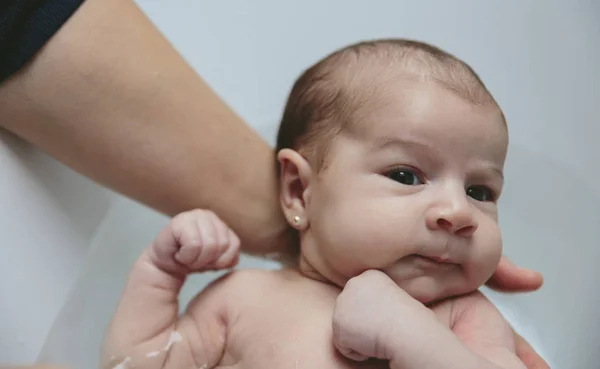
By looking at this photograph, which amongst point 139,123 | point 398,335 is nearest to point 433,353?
point 398,335

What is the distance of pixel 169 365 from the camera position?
0.75 m

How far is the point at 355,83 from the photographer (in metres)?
0.75

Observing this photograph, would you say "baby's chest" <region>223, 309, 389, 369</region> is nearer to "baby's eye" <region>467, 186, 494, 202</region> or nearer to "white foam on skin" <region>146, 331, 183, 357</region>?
"white foam on skin" <region>146, 331, 183, 357</region>

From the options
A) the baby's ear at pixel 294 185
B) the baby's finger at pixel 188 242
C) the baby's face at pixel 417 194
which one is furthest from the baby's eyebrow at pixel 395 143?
the baby's finger at pixel 188 242

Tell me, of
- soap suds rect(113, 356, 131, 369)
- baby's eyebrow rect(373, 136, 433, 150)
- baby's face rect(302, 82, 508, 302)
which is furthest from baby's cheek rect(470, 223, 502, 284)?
soap suds rect(113, 356, 131, 369)

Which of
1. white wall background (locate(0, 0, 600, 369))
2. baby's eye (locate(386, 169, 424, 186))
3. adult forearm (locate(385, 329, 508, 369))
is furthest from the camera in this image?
white wall background (locate(0, 0, 600, 369))

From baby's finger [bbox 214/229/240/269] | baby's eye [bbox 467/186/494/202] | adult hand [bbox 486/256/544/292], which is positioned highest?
baby's finger [bbox 214/229/240/269]

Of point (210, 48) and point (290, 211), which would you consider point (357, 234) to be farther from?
point (210, 48)

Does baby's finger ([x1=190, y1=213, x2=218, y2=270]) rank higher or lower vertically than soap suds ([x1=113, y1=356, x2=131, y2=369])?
higher

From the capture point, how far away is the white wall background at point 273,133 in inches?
33.1

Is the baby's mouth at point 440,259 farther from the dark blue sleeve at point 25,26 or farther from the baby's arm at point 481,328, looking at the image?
the dark blue sleeve at point 25,26

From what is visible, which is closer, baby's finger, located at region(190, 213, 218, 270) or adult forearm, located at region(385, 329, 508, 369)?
adult forearm, located at region(385, 329, 508, 369)

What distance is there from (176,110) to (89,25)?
0.46 ft

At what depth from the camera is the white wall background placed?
0.84 metres
